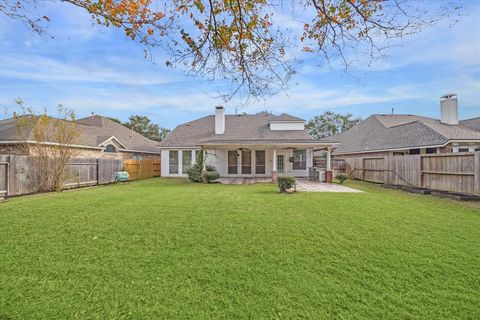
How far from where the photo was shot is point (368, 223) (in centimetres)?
588

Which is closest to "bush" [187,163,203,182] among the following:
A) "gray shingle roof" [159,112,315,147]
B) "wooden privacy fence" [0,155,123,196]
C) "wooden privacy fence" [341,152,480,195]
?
"gray shingle roof" [159,112,315,147]

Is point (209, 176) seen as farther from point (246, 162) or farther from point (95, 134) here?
point (95, 134)

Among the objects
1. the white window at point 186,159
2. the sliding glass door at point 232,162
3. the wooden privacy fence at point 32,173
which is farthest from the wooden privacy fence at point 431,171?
the wooden privacy fence at point 32,173

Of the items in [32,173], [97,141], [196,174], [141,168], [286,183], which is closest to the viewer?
[286,183]

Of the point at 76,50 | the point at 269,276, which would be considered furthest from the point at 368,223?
the point at 76,50

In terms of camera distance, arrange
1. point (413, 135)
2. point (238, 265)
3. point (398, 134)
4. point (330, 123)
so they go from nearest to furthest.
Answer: point (238, 265) → point (413, 135) → point (398, 134) → point (330, 123)

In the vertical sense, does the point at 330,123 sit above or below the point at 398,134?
above

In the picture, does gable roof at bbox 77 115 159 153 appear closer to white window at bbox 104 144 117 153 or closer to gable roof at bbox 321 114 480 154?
white window at bbox 104 144 117 153

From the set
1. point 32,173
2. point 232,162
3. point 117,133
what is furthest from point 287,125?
point 32,173

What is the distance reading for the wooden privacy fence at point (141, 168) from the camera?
1830cm

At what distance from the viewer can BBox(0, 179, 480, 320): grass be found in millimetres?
2818

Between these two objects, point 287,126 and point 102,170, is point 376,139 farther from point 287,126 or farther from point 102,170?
point 102,170

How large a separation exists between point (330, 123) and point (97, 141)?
4397 centimetres

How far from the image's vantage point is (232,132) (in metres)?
21.2
